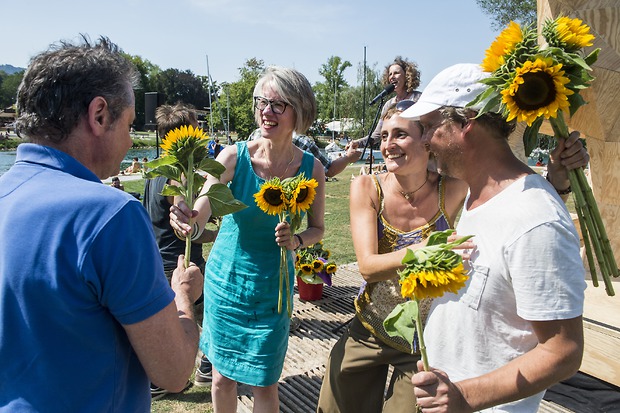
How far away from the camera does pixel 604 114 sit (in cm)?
408

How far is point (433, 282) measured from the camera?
1.30 m

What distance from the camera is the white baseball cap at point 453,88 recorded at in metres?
1.66

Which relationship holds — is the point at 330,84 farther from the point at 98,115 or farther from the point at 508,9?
the point at 98,115

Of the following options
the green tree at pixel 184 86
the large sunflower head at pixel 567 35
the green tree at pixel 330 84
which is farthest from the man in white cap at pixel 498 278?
the green tree at pixel 184 86

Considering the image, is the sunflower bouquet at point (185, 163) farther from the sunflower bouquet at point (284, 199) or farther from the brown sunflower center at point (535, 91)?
the brown sunflower center at point (535, 91)

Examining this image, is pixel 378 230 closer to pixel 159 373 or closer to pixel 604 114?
pixel 159 373

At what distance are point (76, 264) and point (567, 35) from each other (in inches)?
62.0

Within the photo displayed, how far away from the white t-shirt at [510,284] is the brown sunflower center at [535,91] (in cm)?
25

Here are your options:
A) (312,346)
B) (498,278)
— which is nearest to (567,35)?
(498,278)

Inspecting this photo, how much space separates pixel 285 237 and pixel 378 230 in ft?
1.75

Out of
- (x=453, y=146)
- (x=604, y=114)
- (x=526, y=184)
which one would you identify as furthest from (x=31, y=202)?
(x=604, y=114)

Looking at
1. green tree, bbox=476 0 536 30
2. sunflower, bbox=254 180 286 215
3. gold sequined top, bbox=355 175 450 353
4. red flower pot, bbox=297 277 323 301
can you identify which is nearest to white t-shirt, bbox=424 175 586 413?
gold sequined top, bbox=355 175 450 353

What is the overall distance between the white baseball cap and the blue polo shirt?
3.70ft

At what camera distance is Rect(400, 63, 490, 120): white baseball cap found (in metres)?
1.66
